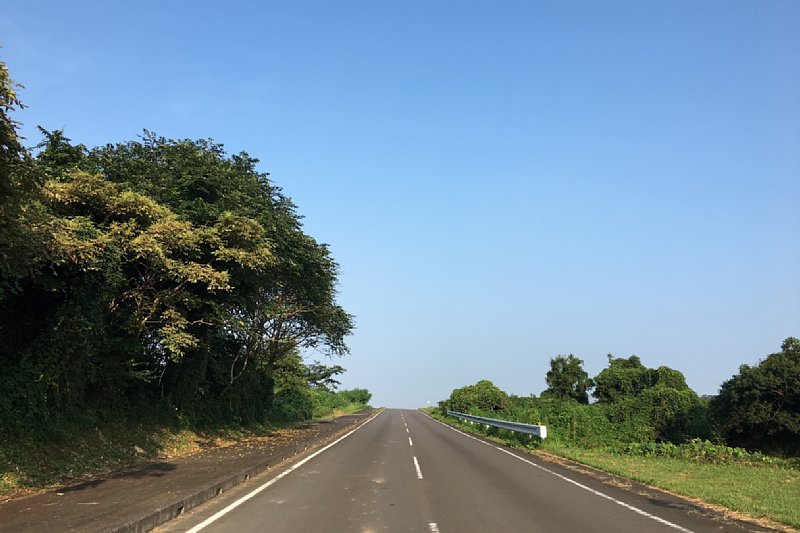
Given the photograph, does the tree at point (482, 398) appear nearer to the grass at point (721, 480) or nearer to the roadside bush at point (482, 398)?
the roadside bush at point (482, 398)

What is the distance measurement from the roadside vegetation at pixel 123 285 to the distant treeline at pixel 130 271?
5cm

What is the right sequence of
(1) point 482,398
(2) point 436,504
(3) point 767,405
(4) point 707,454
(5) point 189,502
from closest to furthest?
(5) point 189,502 → (2) point 436,504 → (4) point 707,454 → (3) point 767,405 → (1) point 482,398

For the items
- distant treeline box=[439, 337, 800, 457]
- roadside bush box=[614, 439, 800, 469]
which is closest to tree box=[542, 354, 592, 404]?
distant treeline box=[439, 337, 800, 457]

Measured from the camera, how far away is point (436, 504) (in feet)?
31.6

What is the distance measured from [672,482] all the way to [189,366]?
17.5 m

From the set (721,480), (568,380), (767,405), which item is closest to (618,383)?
(568,380)

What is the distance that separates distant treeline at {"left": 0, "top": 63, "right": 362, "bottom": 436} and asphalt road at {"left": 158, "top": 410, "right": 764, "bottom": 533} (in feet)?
18.8

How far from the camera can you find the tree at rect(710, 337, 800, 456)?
3036 centimetres

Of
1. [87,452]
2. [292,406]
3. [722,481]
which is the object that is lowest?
[87,452]

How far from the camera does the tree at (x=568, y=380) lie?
68750 mm

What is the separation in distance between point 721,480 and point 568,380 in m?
58.1

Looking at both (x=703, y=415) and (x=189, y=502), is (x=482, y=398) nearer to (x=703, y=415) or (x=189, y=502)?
(x=703, y=415)

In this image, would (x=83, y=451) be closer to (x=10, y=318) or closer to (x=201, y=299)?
(x=10, y=318)

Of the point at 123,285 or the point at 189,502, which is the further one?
the point at 123,285
